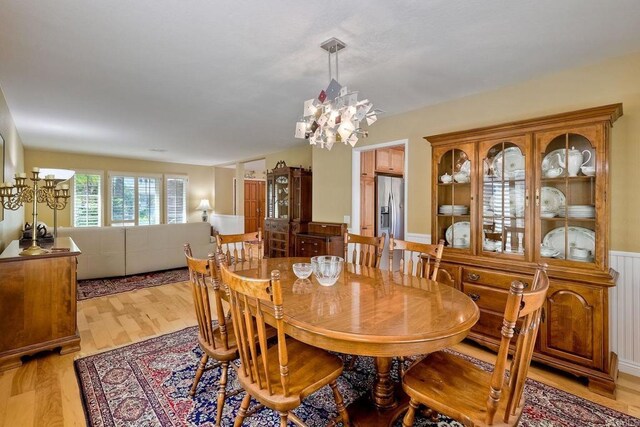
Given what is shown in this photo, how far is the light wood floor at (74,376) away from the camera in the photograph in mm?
1925

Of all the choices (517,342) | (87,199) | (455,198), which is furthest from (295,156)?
(517,342)

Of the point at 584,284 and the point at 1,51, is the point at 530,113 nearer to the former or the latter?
the point at 584,284

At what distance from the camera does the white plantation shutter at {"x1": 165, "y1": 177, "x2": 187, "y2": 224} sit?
28.2 ft

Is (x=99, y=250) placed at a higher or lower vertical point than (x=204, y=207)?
lower

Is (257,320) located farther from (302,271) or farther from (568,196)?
(568,196)

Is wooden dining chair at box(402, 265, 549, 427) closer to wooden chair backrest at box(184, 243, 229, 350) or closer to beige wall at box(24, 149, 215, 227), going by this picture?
wooden chair backrest at box(184, 243, 229, 350)

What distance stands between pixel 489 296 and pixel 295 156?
4405 millimetres

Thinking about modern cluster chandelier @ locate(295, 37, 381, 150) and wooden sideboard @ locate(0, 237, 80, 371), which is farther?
wooden sideboard @ locate(0, 237, 80, 371)

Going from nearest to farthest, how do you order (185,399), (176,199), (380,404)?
(380,404) → (185,399) → (176,199)

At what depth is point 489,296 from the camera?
2.70m

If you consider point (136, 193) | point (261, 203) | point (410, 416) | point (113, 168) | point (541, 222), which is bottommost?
point (410, 416)

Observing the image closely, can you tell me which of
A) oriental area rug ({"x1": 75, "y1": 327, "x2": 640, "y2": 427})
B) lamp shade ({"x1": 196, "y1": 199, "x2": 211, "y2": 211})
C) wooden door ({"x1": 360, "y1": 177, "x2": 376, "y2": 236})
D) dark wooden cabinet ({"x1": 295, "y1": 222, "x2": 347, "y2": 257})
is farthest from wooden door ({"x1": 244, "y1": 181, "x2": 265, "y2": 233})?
oriental area rug ({"x1": 75, "y1": 327, "x2": 640, "y2": 427})

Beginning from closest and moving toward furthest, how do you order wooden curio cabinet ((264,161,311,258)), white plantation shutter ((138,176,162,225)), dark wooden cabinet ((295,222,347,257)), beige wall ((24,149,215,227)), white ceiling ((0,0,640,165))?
white ceiling ((0,0,640,165)) → dark wooden cabinet ((295,222,347,257)) → wooden curio cabinet ((264,161,311,258)) → beige wall ((24,149,215,227)) → white plantation shutter ((138,176,162,225))

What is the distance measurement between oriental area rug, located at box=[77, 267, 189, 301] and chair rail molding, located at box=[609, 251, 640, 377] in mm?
5123
